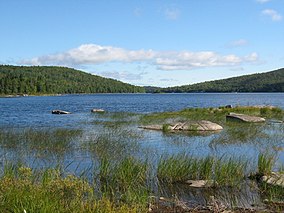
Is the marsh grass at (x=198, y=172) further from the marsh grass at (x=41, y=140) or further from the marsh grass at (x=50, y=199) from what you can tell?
the marsh grass at (x=41, y=140)

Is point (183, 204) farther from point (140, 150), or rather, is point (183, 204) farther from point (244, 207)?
point (140, 150)

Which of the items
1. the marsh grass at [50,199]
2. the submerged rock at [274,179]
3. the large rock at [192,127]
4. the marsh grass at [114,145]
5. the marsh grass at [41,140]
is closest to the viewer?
the marsh grass at [50,199]

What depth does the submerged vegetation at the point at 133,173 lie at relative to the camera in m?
8.39

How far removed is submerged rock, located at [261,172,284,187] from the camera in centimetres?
1166

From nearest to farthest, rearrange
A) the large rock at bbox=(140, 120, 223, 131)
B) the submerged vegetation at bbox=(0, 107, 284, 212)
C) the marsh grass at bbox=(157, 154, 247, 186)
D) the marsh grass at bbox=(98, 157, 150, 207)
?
the submerged vegetation at bbox=(0, 107, 284, 212) < the marsh grass at bbox=(98, 157, 150, 207) < the marsh grass at bbox=(157, 154, 247, 186) < the large rock at bbox=(140, 120, 223, 131)

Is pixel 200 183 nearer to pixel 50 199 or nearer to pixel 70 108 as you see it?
pixel 50 199

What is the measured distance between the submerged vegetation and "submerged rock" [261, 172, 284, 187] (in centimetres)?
23

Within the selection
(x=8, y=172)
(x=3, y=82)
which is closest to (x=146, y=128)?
(x=8, y=172)

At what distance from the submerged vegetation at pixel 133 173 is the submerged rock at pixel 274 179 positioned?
227 mm

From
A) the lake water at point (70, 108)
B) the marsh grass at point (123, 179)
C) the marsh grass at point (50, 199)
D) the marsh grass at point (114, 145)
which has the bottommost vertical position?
the lake water at point (70, 108)

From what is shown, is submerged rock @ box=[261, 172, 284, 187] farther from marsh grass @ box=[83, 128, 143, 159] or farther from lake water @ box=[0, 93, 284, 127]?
lake water @ box=[0, 93, 284, 127]

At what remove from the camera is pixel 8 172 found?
1098cm

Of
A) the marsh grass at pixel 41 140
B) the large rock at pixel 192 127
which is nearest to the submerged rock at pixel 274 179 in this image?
the marsh grass at pixel 41 140

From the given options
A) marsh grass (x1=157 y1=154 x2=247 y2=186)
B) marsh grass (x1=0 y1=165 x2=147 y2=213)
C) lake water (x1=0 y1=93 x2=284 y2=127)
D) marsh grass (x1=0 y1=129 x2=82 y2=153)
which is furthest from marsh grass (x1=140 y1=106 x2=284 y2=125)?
marsh grass (x1=0 y1=165 x2=147 y2=213)
